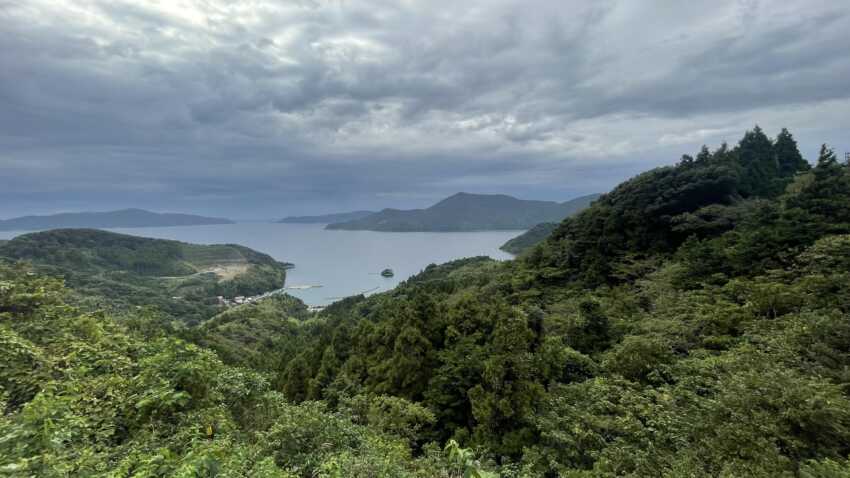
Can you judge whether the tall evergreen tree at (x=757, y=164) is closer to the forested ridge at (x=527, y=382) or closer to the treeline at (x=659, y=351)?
the treeline at (x=659, y=351)

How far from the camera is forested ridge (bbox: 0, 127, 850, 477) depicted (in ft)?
18.7

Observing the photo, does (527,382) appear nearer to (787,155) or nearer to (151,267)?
(787,155)

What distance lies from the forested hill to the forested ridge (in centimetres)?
7656

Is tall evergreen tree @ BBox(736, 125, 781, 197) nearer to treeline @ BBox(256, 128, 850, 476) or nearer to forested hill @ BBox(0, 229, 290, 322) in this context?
treeline @ BBox(256, 128, 850, 476)

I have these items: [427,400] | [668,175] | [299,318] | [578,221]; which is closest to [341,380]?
[427,400]

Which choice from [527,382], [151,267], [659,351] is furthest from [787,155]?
[151,267]

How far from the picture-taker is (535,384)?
11219 millimetres

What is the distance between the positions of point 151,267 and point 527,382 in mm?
147266

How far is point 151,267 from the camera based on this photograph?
406ft

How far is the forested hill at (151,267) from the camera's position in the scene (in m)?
83.9

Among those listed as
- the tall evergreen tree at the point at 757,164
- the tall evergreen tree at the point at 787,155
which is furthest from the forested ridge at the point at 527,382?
the tall evergreen tree at the point at 787,155

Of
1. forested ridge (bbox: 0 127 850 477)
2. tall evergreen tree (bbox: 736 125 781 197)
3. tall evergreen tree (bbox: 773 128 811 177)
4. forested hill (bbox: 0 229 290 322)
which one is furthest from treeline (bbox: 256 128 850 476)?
forested hill (bbox: 0 229 290 322)

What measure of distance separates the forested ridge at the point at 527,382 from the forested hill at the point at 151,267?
251 ft

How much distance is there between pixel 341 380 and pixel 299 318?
204 feet
